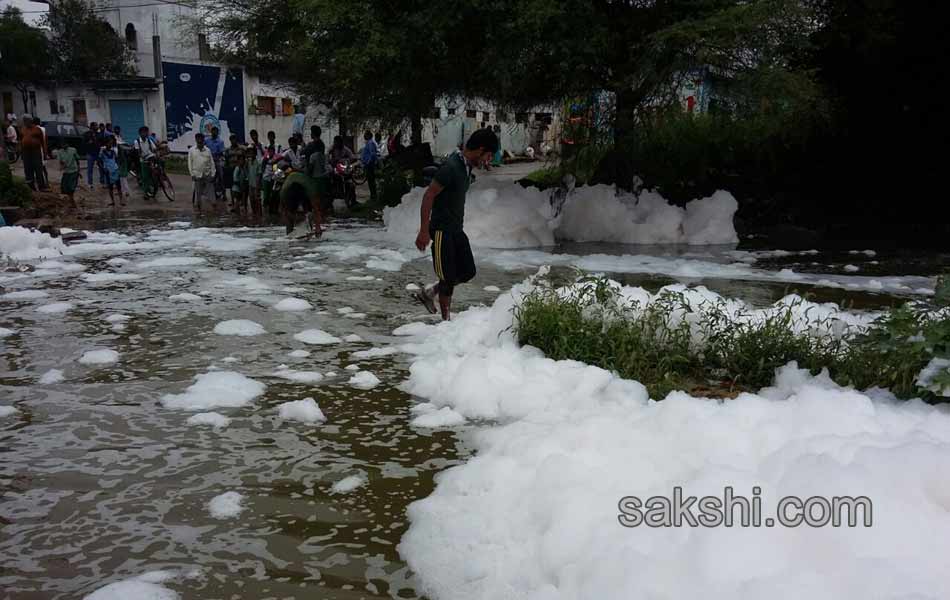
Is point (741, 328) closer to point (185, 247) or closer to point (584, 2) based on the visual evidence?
point (584, 2)

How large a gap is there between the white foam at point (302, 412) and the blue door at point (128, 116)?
1325 inches

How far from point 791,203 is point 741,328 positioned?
1085 cm

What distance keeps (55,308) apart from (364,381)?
4.06 m

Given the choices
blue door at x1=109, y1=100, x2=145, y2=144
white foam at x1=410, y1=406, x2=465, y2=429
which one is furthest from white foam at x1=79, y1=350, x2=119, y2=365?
blue door at x1=109, y1=100, x2=145, y2=144

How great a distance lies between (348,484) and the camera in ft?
13.0

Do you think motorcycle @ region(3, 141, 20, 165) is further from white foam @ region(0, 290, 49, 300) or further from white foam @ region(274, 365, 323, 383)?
white foam @ region(274, 365, 323, 383)

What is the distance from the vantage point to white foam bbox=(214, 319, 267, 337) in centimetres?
677

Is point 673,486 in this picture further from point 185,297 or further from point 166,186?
point 166,186

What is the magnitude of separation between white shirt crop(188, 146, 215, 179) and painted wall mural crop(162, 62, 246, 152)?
52.5 ft

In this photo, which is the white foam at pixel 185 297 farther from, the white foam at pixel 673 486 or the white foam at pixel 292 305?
the white foam at pixel 673 486

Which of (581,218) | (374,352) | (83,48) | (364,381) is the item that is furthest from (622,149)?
(83,48)

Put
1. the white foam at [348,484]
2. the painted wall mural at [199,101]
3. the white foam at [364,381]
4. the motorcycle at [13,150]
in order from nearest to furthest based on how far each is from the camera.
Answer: the white foam at [348,484] < the white foam at [364,381] < the motorcycle at [13,150] < the painted wall mural at [199,101]

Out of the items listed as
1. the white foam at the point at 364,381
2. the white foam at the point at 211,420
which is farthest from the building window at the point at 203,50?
the white foam at the point at 211,420

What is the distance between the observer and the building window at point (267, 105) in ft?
113
